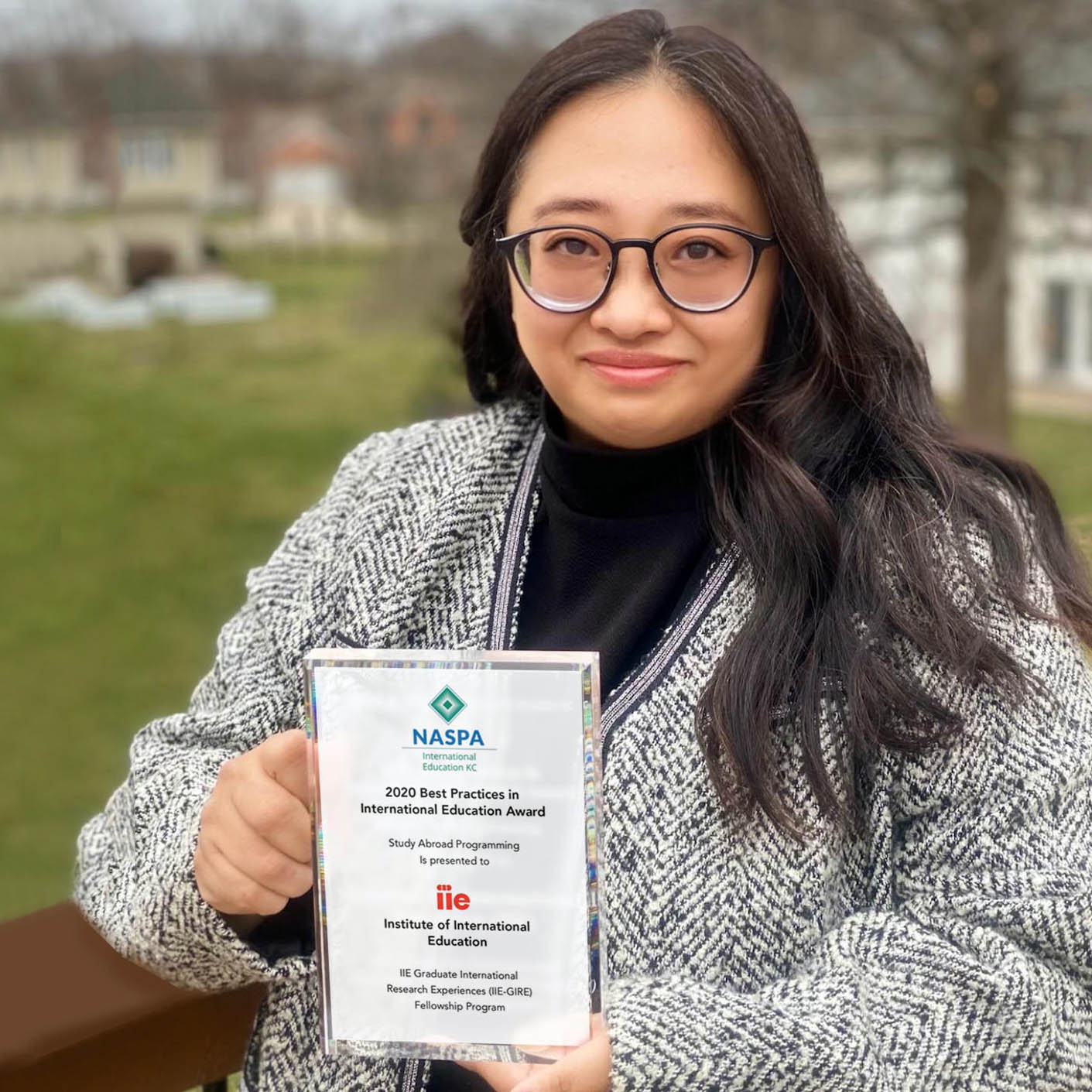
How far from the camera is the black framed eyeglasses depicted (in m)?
1.34

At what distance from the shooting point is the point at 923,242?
714cm

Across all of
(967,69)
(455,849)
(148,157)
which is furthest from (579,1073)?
(148,157)

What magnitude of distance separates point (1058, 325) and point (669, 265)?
11.7 m

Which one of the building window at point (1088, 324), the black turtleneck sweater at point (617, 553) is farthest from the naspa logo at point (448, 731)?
the building window at point (1088, 324)

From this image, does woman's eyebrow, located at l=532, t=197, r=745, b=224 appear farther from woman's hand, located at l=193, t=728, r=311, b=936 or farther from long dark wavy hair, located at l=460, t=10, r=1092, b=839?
woman's hand, located at l=193, t=728, r=311, b=936

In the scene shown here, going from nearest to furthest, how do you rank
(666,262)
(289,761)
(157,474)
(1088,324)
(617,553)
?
(289,761)
(666,262)
(617,553)
(157,474)
(1088,324)

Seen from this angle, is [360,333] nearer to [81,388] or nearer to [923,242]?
[81,388]

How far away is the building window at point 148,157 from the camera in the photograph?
1018 centimetres

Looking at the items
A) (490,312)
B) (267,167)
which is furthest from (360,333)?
(490,312)

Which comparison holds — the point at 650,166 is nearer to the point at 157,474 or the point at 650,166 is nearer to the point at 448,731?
the point at 448,731

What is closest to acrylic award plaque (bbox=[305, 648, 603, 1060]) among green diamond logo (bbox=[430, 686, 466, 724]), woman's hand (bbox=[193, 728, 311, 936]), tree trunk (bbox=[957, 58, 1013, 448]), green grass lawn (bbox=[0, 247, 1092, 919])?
green diamond logo (bbox=[430, 686, 466, 724])

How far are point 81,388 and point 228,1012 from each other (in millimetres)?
9581

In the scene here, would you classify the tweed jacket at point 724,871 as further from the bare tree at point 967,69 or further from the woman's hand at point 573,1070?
the bare tree at point 967,69

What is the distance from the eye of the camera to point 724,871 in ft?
4.29
